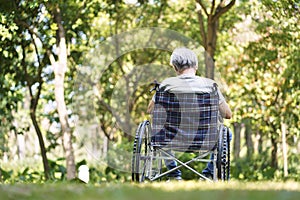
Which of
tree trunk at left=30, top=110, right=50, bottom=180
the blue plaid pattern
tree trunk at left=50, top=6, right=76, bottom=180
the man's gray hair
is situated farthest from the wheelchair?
tree trunk at left=30, top=110, right=50, bottom=180

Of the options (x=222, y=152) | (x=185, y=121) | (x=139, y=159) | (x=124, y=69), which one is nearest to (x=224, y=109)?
(x=185, y=121)

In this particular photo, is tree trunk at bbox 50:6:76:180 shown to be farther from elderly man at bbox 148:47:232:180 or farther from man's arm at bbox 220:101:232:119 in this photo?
man's arm at bbox 220:101:232:119

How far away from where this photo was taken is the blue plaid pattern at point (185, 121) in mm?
4629

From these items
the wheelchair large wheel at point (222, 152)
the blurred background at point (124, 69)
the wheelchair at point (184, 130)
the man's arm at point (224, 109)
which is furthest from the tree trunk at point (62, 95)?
the wheelchair large wheel at point (222, 152)

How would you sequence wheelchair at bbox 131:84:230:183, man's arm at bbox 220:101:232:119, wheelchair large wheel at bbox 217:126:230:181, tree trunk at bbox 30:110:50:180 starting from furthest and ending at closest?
tree trunk at bbox 30:110:50:180 < man's arm at bbox 220:101:232:119 < wheelchair at bbox 131:84:230:183 < wheelchair large wheel at bbox 217:126:230:181

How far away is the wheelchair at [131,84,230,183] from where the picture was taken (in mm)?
4605

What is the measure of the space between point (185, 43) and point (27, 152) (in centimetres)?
755

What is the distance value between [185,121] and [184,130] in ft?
0.25

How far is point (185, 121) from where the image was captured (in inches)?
186

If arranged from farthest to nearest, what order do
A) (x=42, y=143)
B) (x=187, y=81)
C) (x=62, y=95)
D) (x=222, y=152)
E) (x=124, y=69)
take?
(x=124, y=69) < (x=42, y=143) < (x=62, y=95) < (x=187, y=81) < (x=222, y=152)

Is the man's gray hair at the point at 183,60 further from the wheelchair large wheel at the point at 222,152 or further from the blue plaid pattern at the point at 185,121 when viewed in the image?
the wheelchair large wheel at the point at 222,152

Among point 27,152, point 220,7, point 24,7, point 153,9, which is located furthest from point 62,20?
point 27,152

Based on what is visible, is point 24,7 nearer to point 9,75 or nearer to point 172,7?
point 9,75

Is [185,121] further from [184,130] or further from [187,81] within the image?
[187,81]
